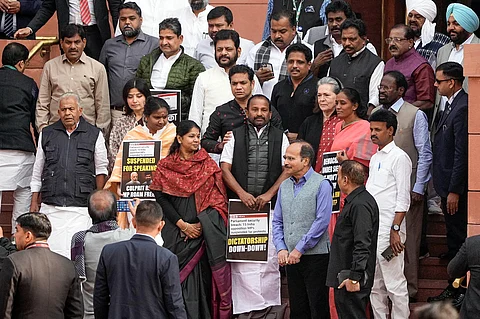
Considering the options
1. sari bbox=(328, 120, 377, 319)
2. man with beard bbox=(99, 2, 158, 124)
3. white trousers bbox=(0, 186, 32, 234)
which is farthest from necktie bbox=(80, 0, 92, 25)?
sari bbox=(328, 120, 377, 319)

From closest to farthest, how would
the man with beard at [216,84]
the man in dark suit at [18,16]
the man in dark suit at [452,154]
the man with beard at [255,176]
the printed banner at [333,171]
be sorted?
the printed banner at [333,171]
the man with beard at [255,176]
the man in dark suit at [452,154]
the man with beard at [216,84]
the man in dark suit at [18,16]

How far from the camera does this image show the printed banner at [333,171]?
10711mm

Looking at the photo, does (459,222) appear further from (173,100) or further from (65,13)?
(65,13)

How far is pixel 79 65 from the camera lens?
12.7 metres

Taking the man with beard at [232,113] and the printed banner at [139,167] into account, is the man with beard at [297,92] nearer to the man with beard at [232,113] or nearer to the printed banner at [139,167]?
the man with beard at [232,113]

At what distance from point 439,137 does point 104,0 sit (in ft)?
15.2

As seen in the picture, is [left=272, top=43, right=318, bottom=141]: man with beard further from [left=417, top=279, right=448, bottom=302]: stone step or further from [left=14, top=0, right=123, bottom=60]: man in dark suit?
[left=14, top=0, right=123, bottom=60]: man in dark suit

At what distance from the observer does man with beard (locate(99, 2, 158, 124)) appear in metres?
12.8

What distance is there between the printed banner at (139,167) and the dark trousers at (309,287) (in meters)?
1.63

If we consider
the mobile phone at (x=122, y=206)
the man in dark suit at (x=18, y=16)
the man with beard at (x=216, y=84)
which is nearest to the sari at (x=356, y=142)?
the man with beard at (x=216, y=84)

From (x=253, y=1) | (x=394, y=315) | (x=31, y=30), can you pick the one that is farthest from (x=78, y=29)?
(x=394, y=315)

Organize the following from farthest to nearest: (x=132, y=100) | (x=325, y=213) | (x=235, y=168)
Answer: (x=132, y=100)
(x=235, y=168)
(x=325, y=213)

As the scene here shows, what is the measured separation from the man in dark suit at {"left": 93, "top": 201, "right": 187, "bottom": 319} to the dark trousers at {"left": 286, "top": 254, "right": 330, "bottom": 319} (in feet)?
7.24

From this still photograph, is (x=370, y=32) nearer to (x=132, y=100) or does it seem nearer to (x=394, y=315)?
(x=132, y=100)
